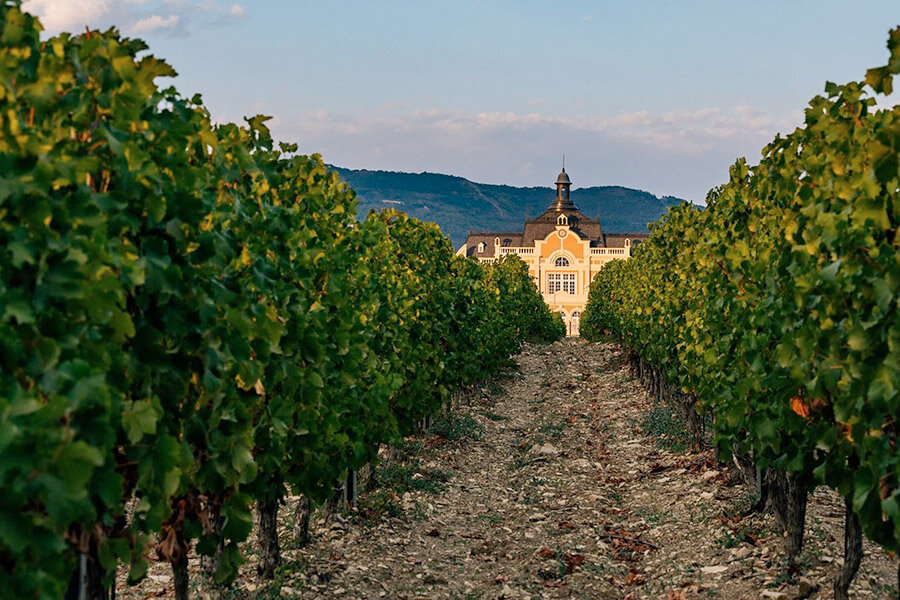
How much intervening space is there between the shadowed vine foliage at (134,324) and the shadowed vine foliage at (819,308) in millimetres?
3854

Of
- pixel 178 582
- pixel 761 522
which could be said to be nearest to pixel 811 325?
pixel 761 522

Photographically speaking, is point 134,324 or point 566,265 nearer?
point 134,324

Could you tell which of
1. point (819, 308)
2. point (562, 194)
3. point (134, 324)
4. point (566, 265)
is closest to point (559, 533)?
point (819, 308)

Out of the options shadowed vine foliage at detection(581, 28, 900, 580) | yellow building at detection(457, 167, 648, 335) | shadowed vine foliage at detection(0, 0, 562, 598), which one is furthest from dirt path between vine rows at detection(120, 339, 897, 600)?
yellow building at detection(457, 167, 648, 335)

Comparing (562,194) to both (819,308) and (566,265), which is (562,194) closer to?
(566,265)

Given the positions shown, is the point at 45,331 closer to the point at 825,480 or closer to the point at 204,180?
the point at 204,180

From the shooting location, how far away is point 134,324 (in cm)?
432

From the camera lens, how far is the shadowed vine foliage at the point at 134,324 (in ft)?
10.4

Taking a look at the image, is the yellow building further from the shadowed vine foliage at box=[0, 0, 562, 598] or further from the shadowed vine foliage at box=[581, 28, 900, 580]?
the shadowed vine foliage at box=[0, 0, 562, 598]

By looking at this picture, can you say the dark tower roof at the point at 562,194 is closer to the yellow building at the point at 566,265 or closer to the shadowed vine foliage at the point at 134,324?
the yellow building at the point at 566,265

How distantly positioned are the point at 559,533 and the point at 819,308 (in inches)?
213

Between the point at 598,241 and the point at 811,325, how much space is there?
3310 inches

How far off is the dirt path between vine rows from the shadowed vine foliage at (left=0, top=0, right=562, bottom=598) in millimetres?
1740

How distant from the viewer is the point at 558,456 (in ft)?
51.3
